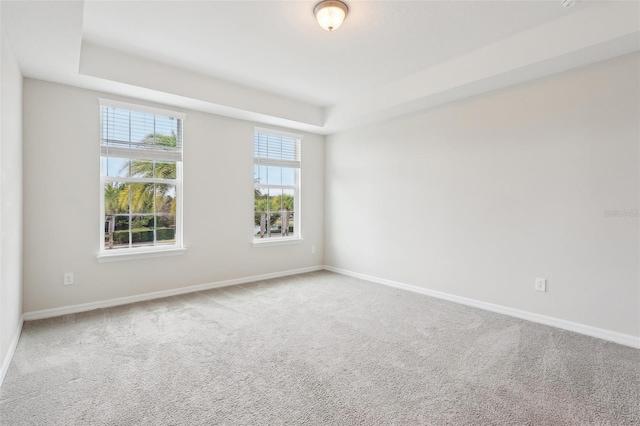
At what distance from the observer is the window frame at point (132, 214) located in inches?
142

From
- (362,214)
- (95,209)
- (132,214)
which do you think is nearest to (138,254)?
(132,214)

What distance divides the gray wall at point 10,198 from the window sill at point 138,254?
0.71 metres

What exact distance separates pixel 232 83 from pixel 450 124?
2734mm

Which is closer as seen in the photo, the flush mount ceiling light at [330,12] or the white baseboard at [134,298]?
the flush mount ceiling light at [330,12]

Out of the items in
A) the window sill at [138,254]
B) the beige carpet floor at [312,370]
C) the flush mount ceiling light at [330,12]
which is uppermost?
the flush mount ceiling light at [330,12]

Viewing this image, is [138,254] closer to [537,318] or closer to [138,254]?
[138,254]

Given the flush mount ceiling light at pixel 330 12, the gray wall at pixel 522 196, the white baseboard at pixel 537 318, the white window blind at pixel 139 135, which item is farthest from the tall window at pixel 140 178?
the white baseboard at pixel 537 318

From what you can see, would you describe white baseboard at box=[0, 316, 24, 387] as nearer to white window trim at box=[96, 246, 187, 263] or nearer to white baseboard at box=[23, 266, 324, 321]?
white baseboard at box=[23, 266, 324, 321]

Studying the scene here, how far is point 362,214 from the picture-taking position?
5031mm

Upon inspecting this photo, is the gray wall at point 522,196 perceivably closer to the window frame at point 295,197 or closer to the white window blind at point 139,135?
the window frame at point 295,197

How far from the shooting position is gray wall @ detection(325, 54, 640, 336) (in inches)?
110

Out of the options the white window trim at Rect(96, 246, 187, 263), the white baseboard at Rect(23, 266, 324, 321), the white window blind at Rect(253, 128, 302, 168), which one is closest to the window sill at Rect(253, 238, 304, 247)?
the white baseboard at Rect(23, 266, 324, 321)

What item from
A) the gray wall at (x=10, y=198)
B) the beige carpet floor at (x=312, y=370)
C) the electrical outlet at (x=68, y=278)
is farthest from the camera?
the electrical outlet at (x=68, y=278)

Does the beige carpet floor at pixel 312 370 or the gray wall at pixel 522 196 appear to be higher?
the gray wall at pixel 522 196
